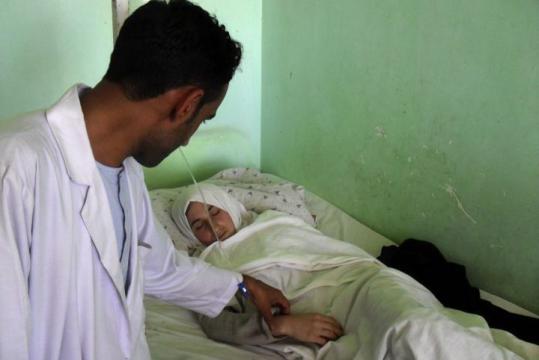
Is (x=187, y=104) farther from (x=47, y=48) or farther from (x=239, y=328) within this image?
(x=47, y=48)

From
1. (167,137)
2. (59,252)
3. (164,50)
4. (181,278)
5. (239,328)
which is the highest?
(164,50)

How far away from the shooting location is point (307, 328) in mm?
1323

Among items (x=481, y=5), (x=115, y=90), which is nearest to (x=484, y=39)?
(x=481, y=5)

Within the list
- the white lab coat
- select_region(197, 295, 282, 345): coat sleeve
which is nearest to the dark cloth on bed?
select_region(197, 295, 282, 345): coat sleeve

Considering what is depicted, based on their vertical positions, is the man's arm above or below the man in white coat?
below

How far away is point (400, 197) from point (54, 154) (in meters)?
1.33

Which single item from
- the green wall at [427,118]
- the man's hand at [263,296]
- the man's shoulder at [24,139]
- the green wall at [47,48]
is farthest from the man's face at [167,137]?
the green wall at [47,48]

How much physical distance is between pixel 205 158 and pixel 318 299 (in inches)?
44.4

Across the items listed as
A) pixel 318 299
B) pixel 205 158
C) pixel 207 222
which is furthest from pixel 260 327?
pixel 205 158

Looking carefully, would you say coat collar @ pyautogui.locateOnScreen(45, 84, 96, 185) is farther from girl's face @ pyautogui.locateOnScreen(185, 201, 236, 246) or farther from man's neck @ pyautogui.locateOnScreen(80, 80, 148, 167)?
girl's face @ pyautogui.locateOnScreen(185, 201, 236, 246)

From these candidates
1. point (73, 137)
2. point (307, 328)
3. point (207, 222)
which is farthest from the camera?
point (207, 222)

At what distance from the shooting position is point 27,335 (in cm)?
75

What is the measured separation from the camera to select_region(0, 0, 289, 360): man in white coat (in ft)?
2.41

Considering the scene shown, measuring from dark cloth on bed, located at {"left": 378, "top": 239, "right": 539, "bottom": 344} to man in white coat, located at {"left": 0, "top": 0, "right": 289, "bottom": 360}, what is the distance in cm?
93
